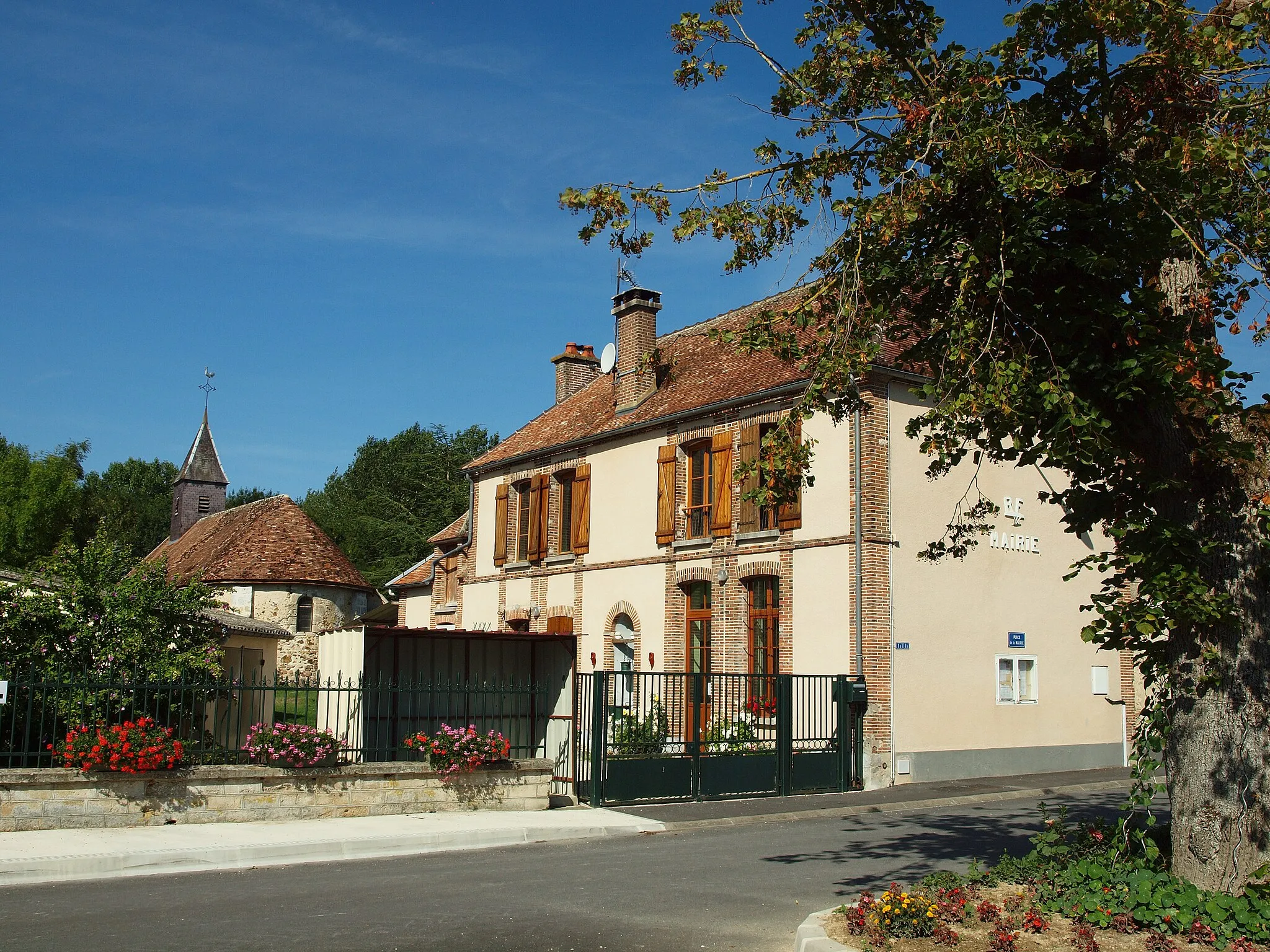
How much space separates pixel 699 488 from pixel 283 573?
21702mm

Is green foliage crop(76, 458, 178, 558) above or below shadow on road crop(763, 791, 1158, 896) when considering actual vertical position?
above

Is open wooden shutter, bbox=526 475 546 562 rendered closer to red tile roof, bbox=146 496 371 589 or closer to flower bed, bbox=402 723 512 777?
flower bed, bbox=402 723 512 777

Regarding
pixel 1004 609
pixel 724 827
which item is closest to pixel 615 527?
pixel 1004 609

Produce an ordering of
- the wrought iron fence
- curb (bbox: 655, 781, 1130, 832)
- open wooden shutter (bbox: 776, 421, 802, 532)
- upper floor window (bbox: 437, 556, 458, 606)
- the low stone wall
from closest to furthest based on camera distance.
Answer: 1. the low stone wall
2. the wrought iron fence
3. curb (bbox: 655, 781, 1130, 832)
4. open wooden shutter (bbox: 776, 421, 802, 532)
5. upper floor window (bbox: 437, 556, 458, 606)

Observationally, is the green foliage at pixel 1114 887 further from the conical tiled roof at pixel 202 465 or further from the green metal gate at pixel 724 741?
the conical tiled roof at pixel 202 465

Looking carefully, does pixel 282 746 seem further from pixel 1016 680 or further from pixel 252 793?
pixel 1016 680

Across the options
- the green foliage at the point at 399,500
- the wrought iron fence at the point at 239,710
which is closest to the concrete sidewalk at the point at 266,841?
Answer: the wrought iron fence at the point at 239,710

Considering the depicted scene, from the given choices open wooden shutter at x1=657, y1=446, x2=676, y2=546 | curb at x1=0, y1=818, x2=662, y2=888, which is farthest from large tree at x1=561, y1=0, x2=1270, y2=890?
open wooden shutter at x1=657, y1=446, x2=676, y2=546

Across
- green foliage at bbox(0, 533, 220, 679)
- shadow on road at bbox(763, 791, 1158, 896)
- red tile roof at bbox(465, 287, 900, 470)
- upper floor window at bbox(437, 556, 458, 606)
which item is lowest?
shadow on road at bbox(763, 791, 1158, 896)

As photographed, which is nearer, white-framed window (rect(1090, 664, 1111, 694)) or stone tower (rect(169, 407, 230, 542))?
white-framed window (rect(1090, 664, 1111, 694))

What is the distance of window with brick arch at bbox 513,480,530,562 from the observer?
85.7 ft

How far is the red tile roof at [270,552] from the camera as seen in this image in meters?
38.4

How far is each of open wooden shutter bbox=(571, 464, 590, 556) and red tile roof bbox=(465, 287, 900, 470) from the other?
79cm

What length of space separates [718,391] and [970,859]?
12.1 meters
